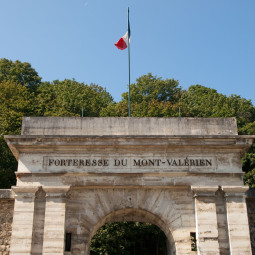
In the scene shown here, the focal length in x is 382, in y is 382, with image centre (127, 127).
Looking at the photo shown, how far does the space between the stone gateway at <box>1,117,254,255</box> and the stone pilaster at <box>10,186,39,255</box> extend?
3 cm

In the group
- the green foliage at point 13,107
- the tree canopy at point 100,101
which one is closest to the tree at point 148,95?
the tree canopy at point 100,101

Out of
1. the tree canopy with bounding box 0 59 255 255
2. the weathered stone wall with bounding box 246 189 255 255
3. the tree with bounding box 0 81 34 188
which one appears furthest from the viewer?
the tree with bounding box 0 81 34 188

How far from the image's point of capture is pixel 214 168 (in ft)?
40.0

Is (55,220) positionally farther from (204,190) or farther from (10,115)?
(10,115)

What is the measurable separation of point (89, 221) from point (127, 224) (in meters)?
9.81

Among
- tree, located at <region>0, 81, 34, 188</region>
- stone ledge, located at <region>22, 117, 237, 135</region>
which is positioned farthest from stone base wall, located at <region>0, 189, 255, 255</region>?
tree, located at <region>0, 81, 34, 188</region>

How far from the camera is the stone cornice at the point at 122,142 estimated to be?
1211 cm

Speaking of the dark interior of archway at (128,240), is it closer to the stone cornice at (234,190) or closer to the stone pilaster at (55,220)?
the stone pilaster at (55,220)

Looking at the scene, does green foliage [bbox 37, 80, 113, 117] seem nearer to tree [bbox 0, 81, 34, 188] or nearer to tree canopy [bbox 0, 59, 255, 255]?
tree canopy [bbox 0, 59, 255, 255]

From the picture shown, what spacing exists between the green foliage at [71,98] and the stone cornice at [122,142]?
1616 centimetres

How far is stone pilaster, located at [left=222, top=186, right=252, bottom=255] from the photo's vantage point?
11281 millimetres

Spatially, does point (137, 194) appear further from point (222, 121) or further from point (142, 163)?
point (222, 121)

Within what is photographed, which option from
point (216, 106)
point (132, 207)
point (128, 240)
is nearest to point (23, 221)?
point (132, 207)

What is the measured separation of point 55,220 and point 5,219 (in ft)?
7.45
